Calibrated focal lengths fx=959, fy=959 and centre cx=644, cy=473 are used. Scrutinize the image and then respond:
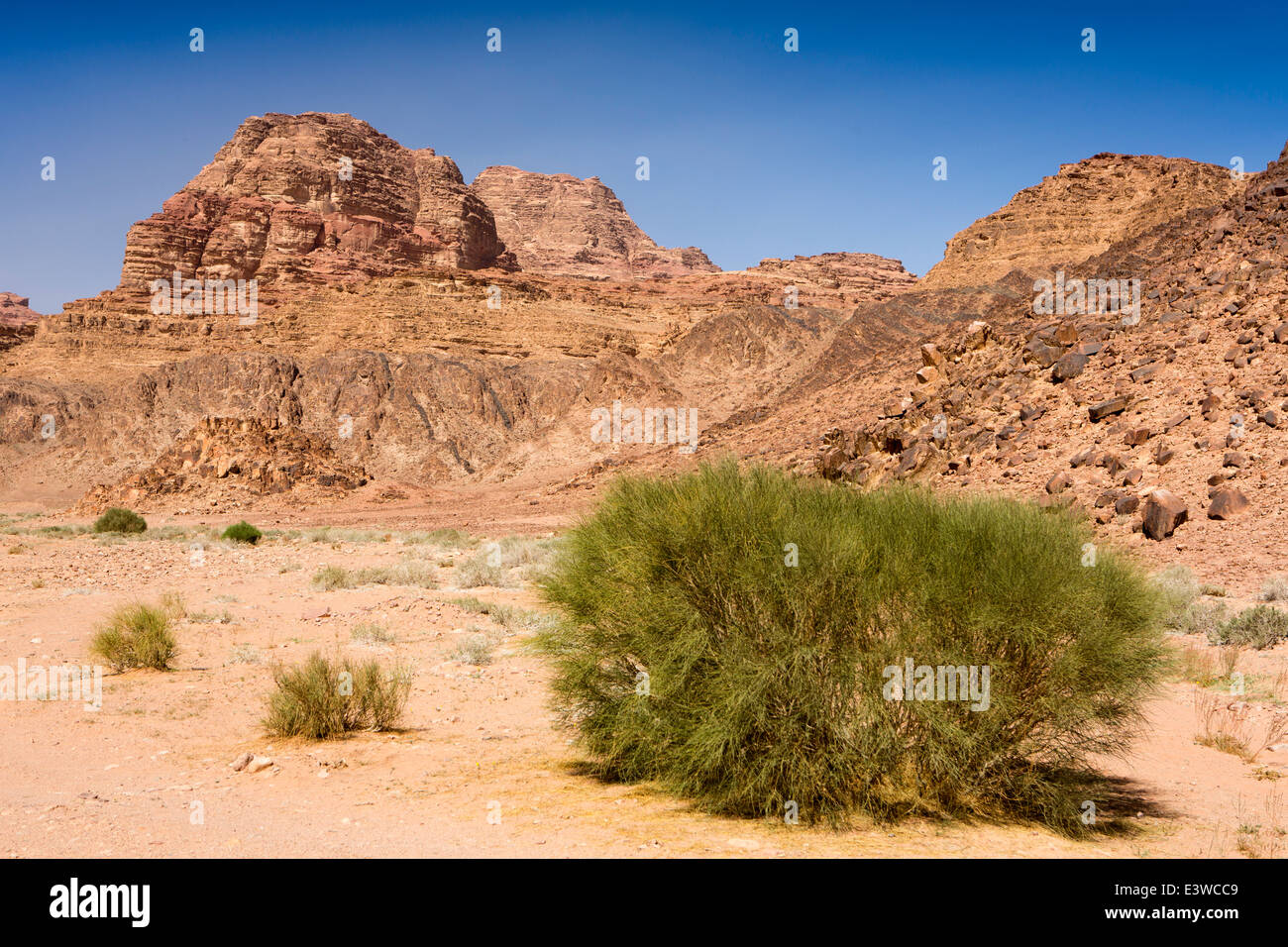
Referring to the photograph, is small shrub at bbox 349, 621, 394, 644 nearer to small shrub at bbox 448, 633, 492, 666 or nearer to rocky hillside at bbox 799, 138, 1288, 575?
small shrub at bbox 448, 633, 492, 666

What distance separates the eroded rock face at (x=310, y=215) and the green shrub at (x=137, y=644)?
85642 millimetres

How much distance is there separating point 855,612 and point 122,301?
3700 inches

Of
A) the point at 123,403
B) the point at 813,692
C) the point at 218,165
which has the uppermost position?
the point at 218,165

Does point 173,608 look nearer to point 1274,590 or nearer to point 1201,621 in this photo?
point 1201,621

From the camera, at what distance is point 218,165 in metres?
113

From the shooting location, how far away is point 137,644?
13.1 m

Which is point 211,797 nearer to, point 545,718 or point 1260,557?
point 545,718

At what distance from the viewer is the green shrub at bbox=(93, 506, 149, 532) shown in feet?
124

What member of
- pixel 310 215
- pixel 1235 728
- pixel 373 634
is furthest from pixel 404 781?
pixel 310 215

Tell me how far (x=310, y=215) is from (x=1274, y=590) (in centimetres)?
9913
